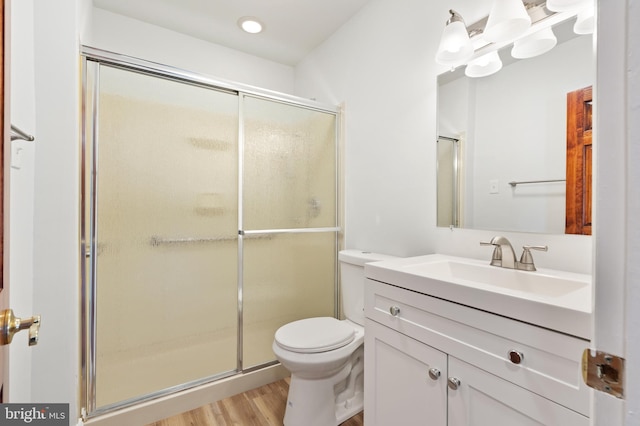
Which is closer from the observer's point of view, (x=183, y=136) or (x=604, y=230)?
(x=604, y=230)

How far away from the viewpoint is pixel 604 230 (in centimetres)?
37

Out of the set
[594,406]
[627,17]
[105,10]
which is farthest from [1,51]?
[105,10]

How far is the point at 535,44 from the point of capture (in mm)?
1165

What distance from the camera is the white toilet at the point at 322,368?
1.39m

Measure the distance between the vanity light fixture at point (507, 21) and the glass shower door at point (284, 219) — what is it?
3.87 ft

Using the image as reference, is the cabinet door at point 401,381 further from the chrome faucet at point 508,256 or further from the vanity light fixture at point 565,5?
the vanity light fixture at point 565,5

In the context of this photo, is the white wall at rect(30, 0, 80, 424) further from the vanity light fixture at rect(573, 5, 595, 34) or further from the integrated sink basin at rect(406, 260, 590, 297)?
the vanity light fixture at rect(573, 5, 595, 34)

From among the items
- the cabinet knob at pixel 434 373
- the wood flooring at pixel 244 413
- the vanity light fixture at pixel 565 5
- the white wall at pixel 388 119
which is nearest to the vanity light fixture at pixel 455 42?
the white wall at pixel 388 119

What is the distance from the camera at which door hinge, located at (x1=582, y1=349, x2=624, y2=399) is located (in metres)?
0.35

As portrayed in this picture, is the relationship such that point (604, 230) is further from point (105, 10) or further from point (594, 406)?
point (105, 10)

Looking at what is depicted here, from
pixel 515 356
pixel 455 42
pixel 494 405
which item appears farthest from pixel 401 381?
pixel 455 42

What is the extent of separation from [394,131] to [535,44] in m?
0.73

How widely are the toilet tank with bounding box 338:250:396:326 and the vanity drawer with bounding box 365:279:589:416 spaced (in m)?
0.59

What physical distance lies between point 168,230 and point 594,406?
1.73 m
